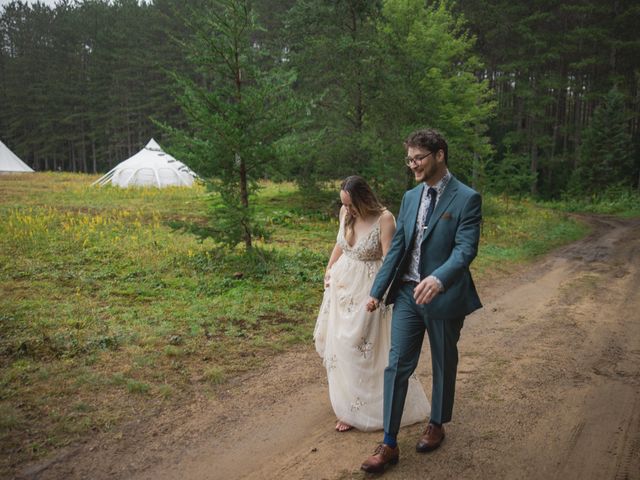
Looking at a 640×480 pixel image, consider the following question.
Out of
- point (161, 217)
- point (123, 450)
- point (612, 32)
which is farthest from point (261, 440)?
point (612, 32)

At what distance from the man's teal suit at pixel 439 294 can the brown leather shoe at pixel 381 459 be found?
0.12m

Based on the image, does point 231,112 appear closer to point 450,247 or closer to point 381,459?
point 450,247

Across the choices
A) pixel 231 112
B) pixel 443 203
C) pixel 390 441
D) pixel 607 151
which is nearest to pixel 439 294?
pixel 443 203

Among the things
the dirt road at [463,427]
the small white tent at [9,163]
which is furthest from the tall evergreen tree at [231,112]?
the small white tent at [9,163]

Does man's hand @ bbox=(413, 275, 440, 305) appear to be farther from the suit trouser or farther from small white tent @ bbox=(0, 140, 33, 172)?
small white tent @ bbox=(0, 140, 33, 172)

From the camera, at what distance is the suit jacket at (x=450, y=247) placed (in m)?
2.93

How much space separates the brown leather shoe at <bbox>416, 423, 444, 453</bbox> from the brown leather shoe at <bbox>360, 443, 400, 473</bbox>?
0.75ft

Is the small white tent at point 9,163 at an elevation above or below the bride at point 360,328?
above

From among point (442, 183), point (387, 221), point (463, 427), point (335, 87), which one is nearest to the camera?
point (442, 183)

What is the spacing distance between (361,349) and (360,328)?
181 mm

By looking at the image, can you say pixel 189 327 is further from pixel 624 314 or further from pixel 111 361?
pixel 624 314

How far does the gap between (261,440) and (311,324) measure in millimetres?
2952

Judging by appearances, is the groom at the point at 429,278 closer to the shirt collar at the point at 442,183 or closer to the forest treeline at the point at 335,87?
the shirt collar at the point at 442,183

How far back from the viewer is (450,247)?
3141 mm
